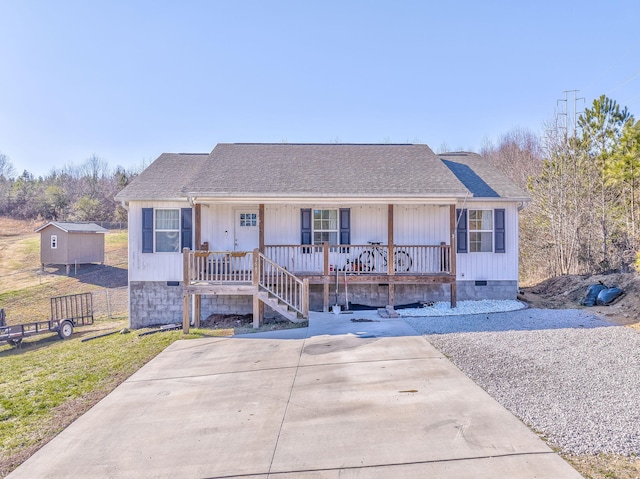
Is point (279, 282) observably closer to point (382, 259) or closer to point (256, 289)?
point (256, 289)

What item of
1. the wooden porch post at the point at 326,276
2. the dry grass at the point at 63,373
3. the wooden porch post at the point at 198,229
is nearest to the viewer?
the dry grass at the point at 63,373

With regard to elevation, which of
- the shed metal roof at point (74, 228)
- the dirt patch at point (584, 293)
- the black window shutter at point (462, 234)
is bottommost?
the dirt patch at point (584, 293)

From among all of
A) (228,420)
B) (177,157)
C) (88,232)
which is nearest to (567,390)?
(228,420)

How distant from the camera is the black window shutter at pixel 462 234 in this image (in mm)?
11688

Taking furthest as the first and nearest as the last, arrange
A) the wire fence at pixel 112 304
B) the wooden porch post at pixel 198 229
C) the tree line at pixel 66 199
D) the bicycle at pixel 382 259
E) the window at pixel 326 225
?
1. the tree line at pixel 66 199
2. the wire fence at pixel 112 304
3. the window at pixel 326 225
4. the bicycle at pixel 382 259
5. the wooden porch post at pixel 198 229

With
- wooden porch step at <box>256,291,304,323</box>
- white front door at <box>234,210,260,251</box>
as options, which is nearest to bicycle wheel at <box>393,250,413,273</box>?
wooden porch step at <box>256,291,304,323</box>

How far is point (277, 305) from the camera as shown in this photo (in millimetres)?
9773

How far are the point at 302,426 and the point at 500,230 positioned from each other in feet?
31.5

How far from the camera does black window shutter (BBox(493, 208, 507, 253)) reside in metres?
11.7

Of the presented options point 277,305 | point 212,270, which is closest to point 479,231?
point 277,305

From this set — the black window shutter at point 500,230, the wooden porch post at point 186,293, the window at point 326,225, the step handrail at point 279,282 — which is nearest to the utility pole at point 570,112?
the black window shutter at point 500,230

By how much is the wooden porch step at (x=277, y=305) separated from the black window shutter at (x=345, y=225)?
2.93 meters

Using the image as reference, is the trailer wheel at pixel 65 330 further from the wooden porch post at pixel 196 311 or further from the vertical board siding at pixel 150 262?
the wooden porch post at pixel 196 311

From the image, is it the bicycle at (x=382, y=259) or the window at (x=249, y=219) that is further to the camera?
the window at (x=249, y=219)
